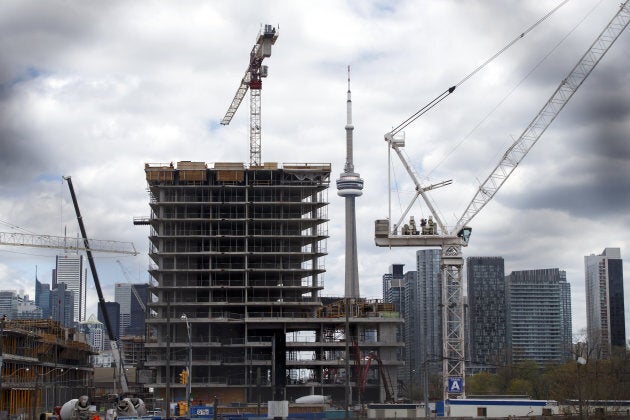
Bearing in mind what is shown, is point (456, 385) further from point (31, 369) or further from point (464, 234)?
point (31, 369)

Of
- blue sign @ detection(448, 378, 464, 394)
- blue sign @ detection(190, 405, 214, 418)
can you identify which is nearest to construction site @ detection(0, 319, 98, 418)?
blue sign @ detection(190, 405, 214, 418)

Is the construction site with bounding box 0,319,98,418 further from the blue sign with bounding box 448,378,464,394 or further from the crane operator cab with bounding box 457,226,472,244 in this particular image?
the crane operator cab with bounding box 457,226,472,244

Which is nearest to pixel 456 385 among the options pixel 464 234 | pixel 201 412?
pixel 464 234

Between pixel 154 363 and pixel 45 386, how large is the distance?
155ft

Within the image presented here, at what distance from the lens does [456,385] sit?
15025cm

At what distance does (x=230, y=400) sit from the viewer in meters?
189

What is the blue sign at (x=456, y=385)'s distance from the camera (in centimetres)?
15057

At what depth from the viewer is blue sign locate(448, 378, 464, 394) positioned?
15057 cm

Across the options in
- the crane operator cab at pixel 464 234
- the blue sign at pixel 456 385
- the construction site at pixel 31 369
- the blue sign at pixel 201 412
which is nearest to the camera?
the blue sign at pixel 201 412

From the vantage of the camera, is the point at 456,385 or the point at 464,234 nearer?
the point at 456,385

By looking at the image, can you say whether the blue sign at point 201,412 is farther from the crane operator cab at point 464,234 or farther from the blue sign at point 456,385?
the crane operator cab at point 464,234

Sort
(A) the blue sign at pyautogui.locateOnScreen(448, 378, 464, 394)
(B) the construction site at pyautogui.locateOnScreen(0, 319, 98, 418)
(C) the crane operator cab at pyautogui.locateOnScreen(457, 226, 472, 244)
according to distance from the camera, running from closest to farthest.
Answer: (B) the construction site at pyautogui.locateOnScreen(0, 319, 98, 418) → (A) the blue sign at pyautogui.locateOnScreen(448, 378, 464, 394) → (C) the crane operator cab at pyautogui.locateOnScreen(457, 226, 472, 244)

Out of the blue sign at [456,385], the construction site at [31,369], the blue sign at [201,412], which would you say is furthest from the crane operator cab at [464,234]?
the construction site at [31,369]

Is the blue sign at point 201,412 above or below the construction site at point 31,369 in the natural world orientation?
below
